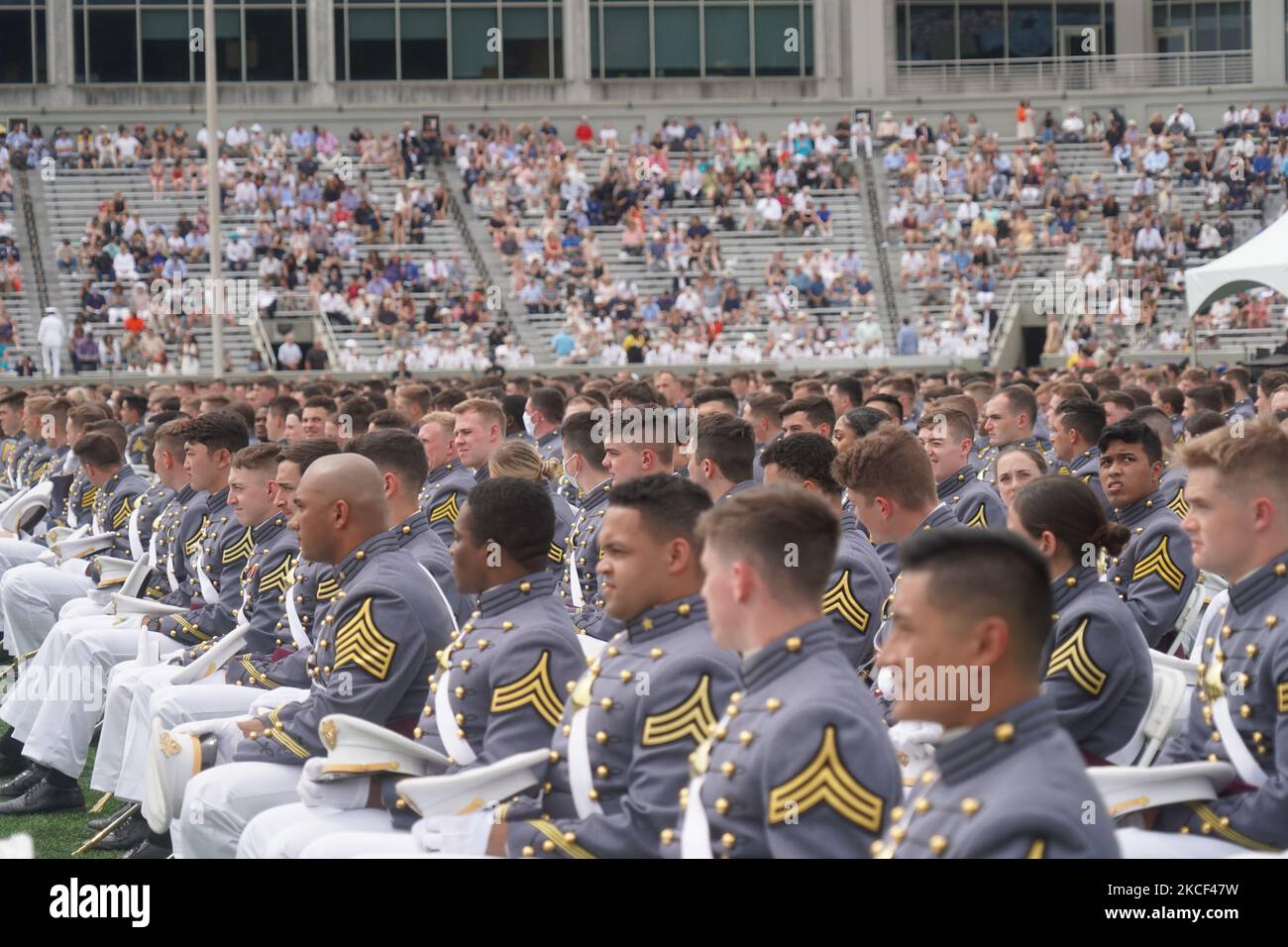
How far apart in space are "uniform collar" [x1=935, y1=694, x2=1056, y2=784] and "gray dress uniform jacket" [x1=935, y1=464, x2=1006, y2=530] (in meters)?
4.77

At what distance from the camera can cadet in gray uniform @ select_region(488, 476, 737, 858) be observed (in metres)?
4.41

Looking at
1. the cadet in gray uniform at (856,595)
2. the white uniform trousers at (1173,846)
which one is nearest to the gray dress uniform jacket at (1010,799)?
the white uniform trousers at (1173,846)

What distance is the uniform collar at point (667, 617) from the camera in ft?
15.5

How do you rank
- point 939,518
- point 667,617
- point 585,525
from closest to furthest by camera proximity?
point 667,617, point 939,518, point 585,525

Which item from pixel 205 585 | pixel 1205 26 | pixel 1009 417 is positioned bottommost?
pixel 205 585

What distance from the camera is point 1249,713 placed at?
4.84 meters

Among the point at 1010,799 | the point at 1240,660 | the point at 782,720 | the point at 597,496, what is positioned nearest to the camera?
the point at 1010,799

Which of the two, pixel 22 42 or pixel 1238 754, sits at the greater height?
pixel 22 42

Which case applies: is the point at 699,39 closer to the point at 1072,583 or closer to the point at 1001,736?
the point at 1072,583

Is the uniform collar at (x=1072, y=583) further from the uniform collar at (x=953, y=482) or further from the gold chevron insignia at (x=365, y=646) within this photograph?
the uniform collar at (x=953, y=482)

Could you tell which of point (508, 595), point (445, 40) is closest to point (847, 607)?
point (508, 595)

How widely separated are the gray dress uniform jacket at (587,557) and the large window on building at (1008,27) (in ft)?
131

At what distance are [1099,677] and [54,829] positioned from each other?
496 centimetres

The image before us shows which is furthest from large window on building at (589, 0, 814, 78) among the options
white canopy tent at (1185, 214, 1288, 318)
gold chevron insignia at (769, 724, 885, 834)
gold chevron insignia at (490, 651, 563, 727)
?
gold chevron insignia at (769, 724, 885, 834)
